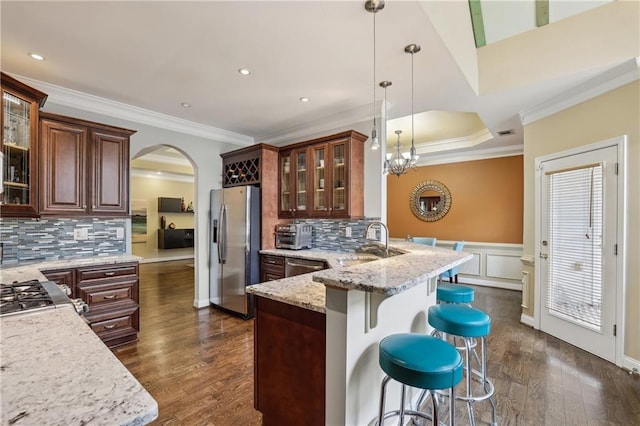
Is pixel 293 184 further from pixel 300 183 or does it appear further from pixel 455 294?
pixel 455 294

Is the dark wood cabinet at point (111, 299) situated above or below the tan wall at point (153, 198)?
below

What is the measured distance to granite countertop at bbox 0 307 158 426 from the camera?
624 millimetres

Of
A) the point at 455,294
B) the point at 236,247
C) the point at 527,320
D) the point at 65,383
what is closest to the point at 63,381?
the point at 65,383

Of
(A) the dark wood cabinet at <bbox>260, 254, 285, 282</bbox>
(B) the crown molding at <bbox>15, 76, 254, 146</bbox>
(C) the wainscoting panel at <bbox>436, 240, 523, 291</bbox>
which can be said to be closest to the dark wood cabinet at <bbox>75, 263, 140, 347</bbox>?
(A) the dark wood cabinet at <bbox>260, 254, 285, 282</bbox>

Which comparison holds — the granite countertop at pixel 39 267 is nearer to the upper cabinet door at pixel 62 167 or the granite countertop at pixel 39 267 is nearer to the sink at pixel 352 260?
the upper cabinet door at pixel 62 167

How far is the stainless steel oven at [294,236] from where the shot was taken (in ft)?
13.3

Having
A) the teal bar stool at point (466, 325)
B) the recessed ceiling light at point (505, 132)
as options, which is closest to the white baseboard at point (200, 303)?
the teal bar stool at point (466, 325)

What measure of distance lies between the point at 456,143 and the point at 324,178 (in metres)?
3.33

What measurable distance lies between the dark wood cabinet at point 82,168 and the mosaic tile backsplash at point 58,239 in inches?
13.7

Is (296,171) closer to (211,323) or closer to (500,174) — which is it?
(211,323)

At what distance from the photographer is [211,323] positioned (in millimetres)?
3771

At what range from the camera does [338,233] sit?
4.12 metres

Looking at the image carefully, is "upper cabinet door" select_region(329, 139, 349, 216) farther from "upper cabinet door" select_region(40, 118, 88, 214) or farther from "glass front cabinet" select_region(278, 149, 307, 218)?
"upper cabinet door" select_region(40, 118, 88, 214)

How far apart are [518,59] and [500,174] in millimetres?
3044
